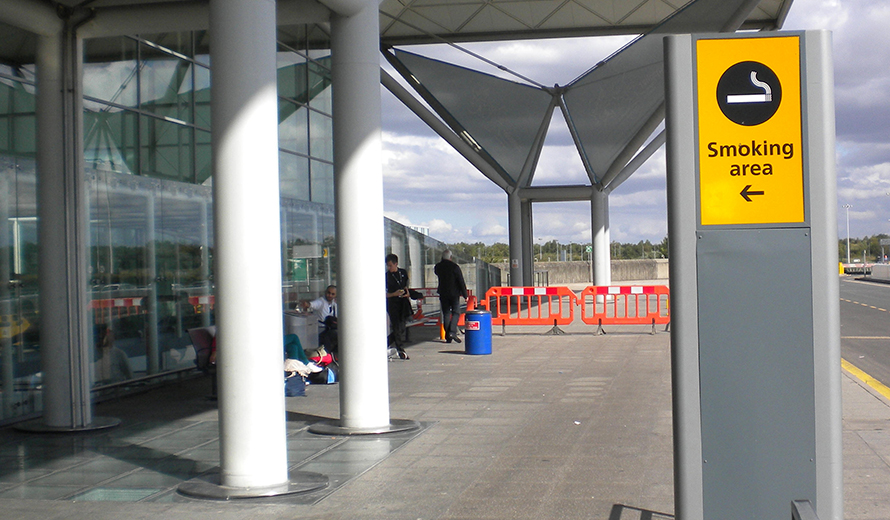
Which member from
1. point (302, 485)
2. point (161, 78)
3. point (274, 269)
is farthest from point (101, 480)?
point (161, 78)

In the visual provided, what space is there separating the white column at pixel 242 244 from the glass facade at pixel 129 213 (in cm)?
448

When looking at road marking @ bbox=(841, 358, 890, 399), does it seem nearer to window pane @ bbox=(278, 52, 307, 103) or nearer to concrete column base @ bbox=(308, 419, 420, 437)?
concrete column base @ bbox=(308, 419, 420, 437)

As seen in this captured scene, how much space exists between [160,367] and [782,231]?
1046 centimetres

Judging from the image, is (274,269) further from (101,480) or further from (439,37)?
(439,37)

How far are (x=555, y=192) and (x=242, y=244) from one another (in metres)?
27.5

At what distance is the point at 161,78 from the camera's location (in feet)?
43.0

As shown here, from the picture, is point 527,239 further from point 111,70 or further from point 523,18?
point 111,70

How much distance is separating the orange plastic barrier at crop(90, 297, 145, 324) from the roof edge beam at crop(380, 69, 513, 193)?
15747mm

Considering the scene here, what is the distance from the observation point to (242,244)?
242 inches

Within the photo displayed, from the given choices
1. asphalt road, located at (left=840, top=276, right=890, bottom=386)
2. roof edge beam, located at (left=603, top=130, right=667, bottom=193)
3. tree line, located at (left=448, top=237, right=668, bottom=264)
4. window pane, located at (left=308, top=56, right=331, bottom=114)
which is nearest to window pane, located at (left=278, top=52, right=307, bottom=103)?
window pane, located at (left=308, top=56, right=331, bottom=114)

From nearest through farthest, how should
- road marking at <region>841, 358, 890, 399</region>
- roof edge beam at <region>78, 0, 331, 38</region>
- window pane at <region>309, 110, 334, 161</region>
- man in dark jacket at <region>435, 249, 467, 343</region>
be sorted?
roof edge beam at <region>78, 0, 331, 38</region>
road marking at <region>841, 358, 890, 399</region>
man in dark jacket at <region>435, 249, 467, 343</region>
window pane at <region>309, 110, 334, 161</region>

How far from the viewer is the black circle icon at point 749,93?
337cm

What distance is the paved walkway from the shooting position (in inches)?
223

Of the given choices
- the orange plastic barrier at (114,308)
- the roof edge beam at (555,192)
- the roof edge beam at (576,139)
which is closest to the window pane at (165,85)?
the orange plastic barrier at (114,308)
